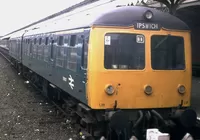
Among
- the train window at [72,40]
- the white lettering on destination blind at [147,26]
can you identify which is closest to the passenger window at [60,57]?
the train window at [72,40]

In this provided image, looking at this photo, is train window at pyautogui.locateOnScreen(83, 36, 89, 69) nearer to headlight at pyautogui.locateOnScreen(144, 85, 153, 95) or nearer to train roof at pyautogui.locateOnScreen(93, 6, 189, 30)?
train roof at pyautogui.locateOnScreen(93, 6, 189, 30)

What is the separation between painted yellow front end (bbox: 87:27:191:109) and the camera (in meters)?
6.61

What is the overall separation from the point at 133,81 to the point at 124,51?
1.88 ft

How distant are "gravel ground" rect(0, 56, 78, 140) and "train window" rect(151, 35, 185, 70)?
8.64 ft

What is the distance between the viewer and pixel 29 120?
32.4ft

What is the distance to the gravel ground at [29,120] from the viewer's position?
8.34 meters

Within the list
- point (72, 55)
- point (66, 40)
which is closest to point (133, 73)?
point (72, 55)

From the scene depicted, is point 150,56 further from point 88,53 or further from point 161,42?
point 88,53

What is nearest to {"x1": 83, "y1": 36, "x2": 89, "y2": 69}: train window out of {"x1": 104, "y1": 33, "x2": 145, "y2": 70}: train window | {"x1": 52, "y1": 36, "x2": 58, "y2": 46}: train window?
{"x1": 104, "y1": 33, "x2": 145, "y2": 70}: train window

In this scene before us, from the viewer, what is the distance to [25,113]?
1077 cm

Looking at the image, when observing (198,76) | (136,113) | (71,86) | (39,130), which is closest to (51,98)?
(39,130)

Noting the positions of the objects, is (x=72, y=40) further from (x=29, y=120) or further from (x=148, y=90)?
(x=29, y=120)

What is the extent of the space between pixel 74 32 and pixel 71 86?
1.16 meters

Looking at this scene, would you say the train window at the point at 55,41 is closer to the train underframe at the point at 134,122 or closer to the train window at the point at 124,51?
the train underframe at the point at 134,122
